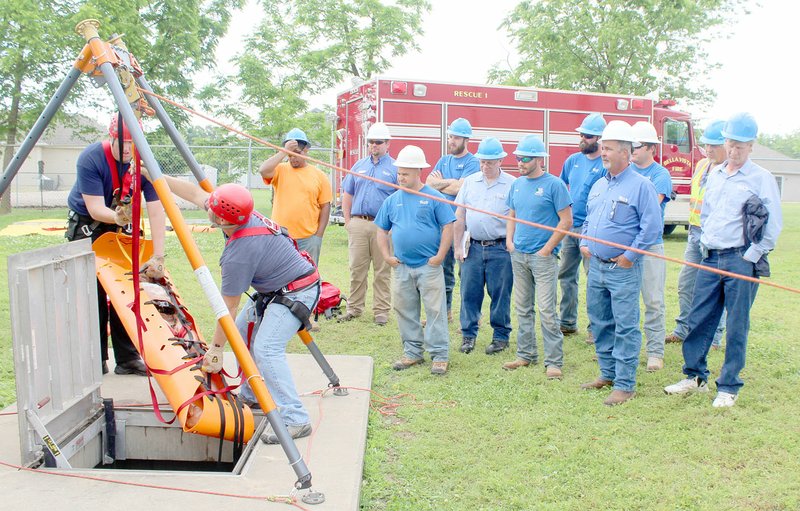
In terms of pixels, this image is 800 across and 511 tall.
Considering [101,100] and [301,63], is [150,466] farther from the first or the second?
[301,63]

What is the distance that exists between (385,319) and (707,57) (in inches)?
927

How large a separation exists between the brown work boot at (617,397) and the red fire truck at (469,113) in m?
8.40

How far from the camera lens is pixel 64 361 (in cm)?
426

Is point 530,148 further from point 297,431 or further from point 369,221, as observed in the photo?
point 297,431

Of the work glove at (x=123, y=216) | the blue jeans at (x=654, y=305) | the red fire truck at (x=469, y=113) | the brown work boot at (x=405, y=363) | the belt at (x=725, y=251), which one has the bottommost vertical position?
the brown work boot at (x=405, y=363)

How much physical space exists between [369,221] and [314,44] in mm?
24961

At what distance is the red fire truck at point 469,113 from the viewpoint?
13016mm

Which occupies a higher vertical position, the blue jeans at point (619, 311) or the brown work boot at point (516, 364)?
the blue jeans at point (619, 311)

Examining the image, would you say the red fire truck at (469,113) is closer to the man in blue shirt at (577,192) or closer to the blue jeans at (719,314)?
the man in blue shirt at (577,192)

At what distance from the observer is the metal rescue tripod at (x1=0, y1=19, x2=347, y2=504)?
3.60 m

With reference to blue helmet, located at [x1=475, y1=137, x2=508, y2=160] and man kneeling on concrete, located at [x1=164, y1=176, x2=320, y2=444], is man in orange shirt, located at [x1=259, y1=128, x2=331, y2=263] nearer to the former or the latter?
blue helmet, located at [x1=475, y1=137, x2=508, y2=160]

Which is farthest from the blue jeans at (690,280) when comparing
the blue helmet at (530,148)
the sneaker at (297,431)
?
the sneaker at (297,431)

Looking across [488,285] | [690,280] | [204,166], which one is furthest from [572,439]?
[204,166]

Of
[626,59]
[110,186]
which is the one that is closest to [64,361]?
[110,186]
